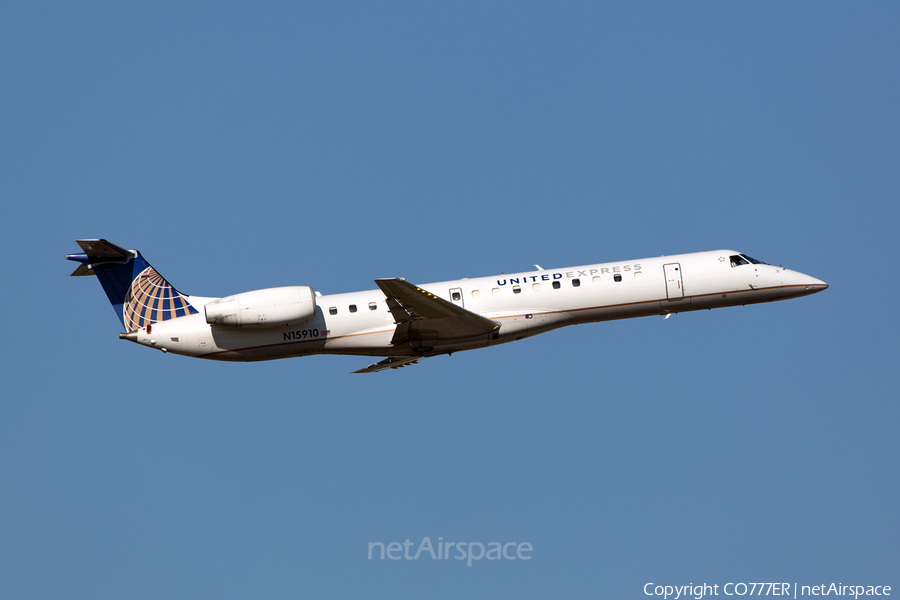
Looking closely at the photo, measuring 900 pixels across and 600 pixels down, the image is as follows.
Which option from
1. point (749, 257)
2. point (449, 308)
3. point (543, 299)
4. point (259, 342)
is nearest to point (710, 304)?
point (749, 257)

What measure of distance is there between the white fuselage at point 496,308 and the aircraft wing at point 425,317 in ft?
1.11

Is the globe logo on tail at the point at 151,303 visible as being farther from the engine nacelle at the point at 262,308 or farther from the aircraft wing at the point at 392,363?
the aircraft wing at the point at 392,363

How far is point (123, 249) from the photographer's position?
2528 cm

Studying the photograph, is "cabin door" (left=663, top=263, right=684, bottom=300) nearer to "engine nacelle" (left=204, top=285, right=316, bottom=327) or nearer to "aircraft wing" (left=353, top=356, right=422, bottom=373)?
"aircraft wing" (left=353, top=356, right=422, bottom=373)

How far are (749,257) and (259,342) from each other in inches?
599

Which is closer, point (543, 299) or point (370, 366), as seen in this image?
point (543, 299)

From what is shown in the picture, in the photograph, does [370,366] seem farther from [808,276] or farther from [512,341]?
[808,276]

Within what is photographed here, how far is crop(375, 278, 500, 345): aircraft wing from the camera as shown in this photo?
2227 cm

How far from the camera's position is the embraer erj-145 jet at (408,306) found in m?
23.3

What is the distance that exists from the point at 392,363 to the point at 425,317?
14.2 feet

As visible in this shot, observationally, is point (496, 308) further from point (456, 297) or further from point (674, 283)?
point (674, 283)

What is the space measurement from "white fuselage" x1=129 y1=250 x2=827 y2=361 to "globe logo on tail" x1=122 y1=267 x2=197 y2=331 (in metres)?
0.35

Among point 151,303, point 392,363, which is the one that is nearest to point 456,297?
point 392,363

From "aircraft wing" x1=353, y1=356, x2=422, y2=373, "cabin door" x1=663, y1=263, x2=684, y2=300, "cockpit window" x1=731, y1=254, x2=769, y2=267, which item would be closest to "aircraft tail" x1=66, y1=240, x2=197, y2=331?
"aircraft wing" x1=353, y1=356, x2=422, y2=373
